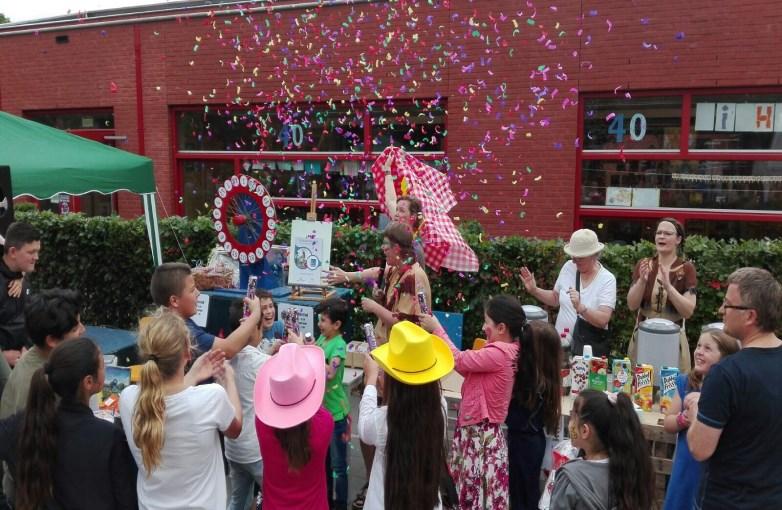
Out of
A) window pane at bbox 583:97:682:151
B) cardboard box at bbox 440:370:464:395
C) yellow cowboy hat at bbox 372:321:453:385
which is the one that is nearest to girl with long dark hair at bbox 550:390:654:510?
yellow cowboy hat at bbox 372:321:453:385

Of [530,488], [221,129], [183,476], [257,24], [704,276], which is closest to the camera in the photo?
[183,476]

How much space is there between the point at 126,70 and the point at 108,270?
4.77 metres

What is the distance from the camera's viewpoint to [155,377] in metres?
2.71

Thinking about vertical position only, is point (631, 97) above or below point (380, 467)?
above

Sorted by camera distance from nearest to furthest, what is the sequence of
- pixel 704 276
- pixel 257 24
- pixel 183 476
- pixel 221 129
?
1. pixel 183 476
2. pixel 704 276
3. pixel 257 24
4. pixel 221 129

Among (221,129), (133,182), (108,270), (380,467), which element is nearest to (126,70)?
(221,129)

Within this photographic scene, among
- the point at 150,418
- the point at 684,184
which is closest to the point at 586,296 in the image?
the point at 150,418

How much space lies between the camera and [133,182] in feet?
24.4

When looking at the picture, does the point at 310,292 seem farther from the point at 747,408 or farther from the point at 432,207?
the point at 747,408

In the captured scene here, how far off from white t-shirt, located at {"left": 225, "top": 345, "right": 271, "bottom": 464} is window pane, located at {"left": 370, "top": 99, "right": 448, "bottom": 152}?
6600mm

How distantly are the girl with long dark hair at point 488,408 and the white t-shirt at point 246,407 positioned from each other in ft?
3.50

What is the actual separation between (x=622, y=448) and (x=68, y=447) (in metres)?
2.30

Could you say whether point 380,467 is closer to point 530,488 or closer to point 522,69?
point 530,488

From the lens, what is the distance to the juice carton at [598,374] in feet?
15.1
